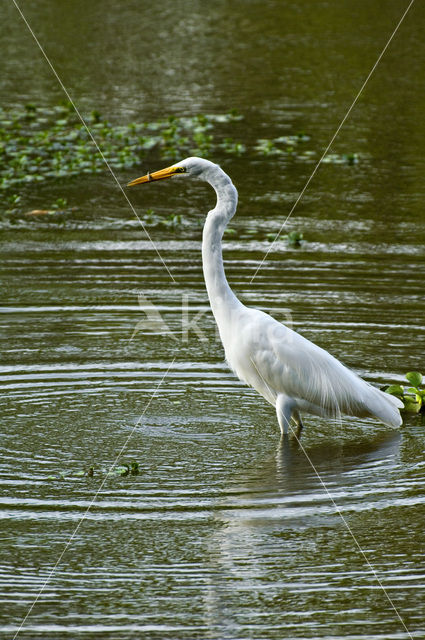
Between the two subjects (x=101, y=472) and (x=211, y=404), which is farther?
(x=211, y=404)

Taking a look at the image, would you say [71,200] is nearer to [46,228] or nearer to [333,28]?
[46,228]

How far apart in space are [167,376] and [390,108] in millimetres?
10403

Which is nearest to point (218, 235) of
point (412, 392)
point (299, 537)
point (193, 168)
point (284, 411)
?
point (193, 168)

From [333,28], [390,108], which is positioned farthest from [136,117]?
[333,28]

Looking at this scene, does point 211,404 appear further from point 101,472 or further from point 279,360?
point 101,472

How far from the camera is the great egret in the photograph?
312 inches

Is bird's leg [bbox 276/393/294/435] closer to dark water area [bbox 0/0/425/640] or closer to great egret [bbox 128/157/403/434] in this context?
great egret [bbox 128/157/403/434]

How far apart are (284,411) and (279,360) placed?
0.35 meters

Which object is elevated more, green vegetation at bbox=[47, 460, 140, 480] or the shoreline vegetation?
green vegetation at bbox=[47, 460, 140, 480]

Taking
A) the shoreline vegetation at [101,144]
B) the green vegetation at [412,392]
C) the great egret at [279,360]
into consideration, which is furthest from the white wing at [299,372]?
the shoreline vegetation at [101,144]

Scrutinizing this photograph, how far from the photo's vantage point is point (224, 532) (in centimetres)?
647

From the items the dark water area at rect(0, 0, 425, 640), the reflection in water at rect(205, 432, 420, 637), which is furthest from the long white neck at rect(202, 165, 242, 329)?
the reflection in water at rect(205, 432, 420, 637)

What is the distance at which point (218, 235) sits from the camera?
791cm

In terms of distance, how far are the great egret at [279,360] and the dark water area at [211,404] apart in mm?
252
